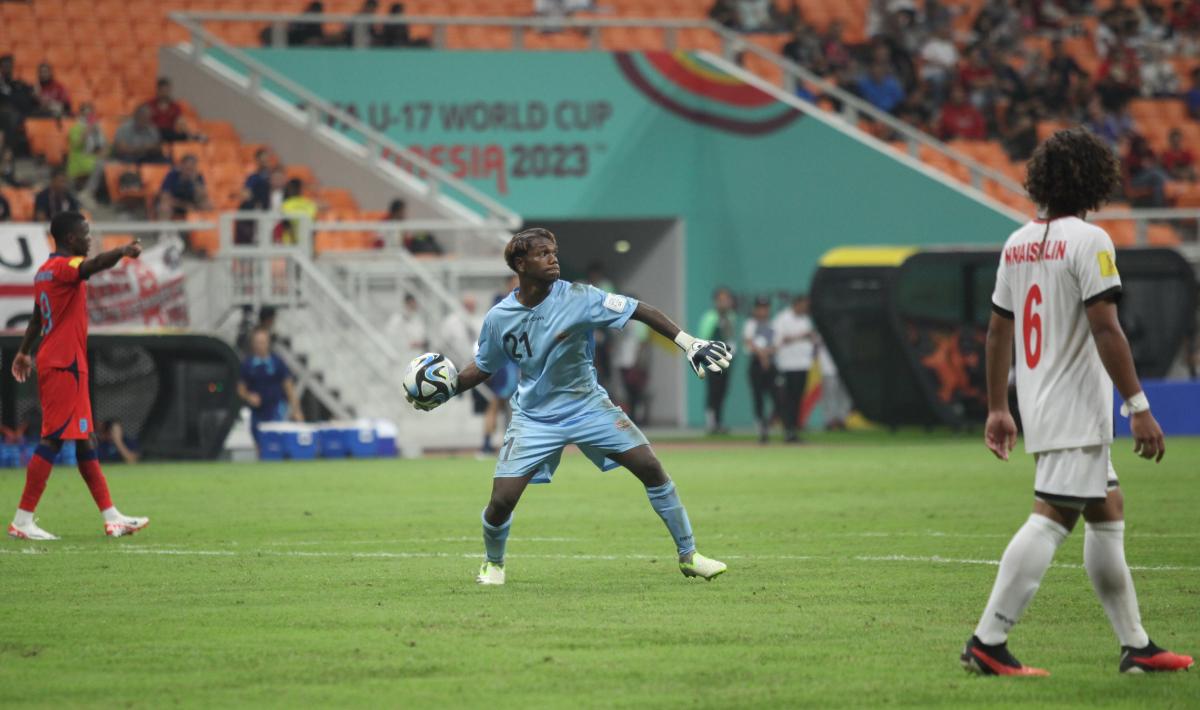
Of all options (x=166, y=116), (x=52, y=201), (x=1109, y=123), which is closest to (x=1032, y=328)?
(x=52, y=201)

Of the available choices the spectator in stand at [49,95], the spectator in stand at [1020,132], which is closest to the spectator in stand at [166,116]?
the spectator in stand at [49,95]

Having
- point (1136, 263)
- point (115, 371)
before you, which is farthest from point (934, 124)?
point (115, 371)

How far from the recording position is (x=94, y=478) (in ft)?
42.5

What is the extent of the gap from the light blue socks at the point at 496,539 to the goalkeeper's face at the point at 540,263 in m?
1.31

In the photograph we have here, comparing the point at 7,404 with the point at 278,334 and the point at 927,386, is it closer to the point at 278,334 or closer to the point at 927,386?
the point at 278,334

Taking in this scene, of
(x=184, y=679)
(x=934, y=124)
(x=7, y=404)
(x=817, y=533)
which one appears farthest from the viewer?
(x=934, y=124)

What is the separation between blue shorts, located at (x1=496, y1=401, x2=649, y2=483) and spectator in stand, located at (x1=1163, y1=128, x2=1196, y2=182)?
26.1 metres

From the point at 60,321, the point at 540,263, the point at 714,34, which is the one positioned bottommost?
the point at 60,321

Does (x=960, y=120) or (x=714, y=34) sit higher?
(x=714, y=34)

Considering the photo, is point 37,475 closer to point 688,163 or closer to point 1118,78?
point 688,163

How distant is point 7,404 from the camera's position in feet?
73.3

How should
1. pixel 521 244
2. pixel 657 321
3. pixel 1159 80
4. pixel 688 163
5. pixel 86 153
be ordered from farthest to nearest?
pixel 1159 80 → pixel 688 163 → pixel 86 153 → pixel 521 244 → pixel 657 321

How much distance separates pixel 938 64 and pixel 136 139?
15020 mm

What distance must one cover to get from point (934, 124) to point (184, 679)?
2854 cm
